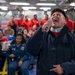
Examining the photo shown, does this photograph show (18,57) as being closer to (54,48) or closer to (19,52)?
(19,52)

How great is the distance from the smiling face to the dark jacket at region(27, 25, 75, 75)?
59 millimetres

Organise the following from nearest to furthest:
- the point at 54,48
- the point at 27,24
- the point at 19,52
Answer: the point at 54,48, the point at 19,52, the point at 27,24

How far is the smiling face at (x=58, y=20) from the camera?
7.30ft

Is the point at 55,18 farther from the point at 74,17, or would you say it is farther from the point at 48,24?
the point at 74,17

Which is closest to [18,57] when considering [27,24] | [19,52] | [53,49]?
[19,52]

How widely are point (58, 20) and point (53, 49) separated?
308mm

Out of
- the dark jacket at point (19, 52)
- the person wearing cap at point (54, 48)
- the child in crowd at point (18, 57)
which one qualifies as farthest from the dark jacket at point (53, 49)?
the dark jacket at point (19, 52)

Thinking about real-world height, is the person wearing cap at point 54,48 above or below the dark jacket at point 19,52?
above

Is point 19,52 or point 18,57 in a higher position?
point 19,52

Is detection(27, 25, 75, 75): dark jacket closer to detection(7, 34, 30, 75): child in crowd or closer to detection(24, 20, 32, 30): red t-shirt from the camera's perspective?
detection(7, 34, 30, 75): child in crowd

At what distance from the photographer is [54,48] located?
2197 millimetres

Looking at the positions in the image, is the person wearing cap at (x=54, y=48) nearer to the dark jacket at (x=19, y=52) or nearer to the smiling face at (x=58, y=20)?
the smiling face at (x=58, y=20)

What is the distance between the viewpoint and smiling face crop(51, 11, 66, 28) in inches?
87.6

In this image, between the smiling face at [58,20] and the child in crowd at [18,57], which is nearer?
the smiling face at [58,20]
